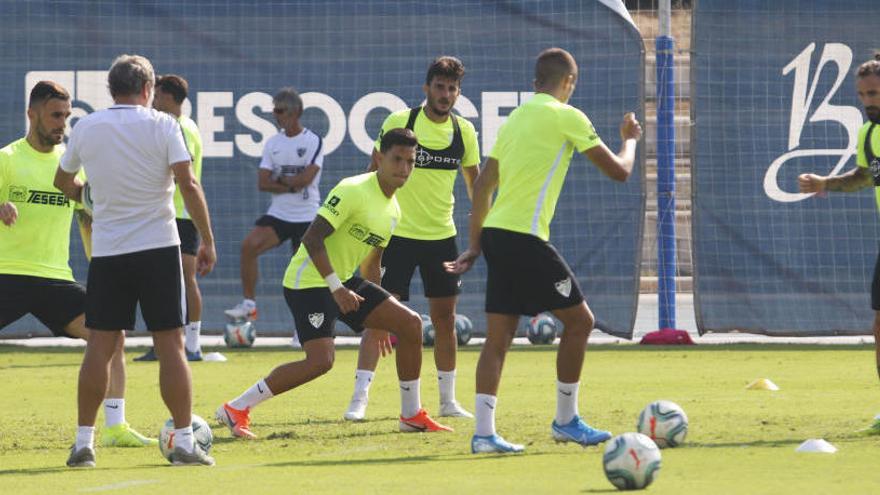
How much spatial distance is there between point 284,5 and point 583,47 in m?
3.09

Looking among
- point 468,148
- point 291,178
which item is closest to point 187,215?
point 291,178

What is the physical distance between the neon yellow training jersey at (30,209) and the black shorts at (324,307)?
4.57 ft

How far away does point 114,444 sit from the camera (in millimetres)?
9086

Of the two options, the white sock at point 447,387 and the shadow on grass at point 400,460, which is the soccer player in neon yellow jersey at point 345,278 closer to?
the white sock at point 447,387

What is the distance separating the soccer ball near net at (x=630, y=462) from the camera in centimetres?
697

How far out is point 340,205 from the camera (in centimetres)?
930

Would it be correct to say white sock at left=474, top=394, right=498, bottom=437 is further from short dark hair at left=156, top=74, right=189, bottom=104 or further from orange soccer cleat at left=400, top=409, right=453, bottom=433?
short dark hair at left=156, top=74, right=189, bottom=104

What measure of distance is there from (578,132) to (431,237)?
2.50m

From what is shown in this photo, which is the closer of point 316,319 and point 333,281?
point 333,281

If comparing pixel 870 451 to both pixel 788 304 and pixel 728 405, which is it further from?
pixel 788 304

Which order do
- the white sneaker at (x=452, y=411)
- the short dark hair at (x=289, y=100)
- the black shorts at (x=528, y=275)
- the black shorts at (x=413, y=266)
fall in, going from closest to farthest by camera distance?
1. the black shorts at (x=528, y=275)
2. the white sneaker at (x=452, y=411)
3. the black shorts at (x=413, y=266)
4. the short dark hair at (x=289, y=100)

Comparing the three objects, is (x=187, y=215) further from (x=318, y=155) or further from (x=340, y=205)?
(x=340, y=205)

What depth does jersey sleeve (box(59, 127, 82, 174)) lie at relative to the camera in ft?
26.6

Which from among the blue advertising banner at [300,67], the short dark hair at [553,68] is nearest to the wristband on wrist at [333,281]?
the short dark hair at [553,68]
